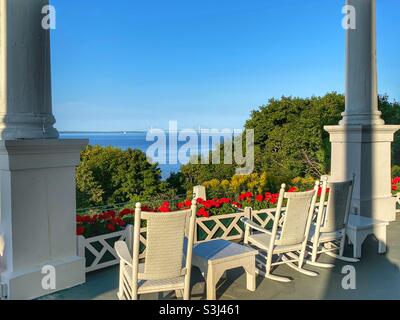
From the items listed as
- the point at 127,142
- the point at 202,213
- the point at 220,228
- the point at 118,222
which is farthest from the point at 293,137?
the point at 127,142

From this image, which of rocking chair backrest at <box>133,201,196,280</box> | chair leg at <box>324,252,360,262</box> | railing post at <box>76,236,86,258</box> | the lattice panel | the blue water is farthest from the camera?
the blue water

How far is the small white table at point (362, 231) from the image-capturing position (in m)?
4.68

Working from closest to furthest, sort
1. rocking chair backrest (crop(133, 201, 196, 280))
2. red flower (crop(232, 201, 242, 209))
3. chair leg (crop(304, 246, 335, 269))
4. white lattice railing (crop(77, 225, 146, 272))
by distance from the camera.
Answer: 1. rocking chair backrest (crop(133, 201, 196, 280))
2. white lattice railing (crop(77, 225, 146, 272))
3. chair leg (crop(304, 246, 335, 269))
4. red flower (crop(232, 201, 242, 209))

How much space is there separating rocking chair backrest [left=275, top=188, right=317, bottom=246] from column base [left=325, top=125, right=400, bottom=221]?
218 centimetres

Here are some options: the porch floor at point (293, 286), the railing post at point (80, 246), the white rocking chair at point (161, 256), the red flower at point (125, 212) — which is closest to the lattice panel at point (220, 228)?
the porch floor at point (293, 286)

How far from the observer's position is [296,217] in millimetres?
3920

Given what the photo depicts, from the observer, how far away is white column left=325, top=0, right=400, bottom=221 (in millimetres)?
5828

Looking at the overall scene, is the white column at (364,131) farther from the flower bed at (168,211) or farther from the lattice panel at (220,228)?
the lattice panel at (220,228)

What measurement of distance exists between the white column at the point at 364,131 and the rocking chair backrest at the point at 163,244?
3.76 metres

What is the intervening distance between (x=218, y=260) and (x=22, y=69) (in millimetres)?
2590

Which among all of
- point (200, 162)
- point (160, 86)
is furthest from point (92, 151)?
point (160, 86)

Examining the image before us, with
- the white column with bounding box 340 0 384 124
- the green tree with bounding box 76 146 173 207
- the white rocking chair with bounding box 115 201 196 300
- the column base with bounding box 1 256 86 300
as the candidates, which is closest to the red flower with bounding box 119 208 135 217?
the column base with bounding box 1 256 86 300

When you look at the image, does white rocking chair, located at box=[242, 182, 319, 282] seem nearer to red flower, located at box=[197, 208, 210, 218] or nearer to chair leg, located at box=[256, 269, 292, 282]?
chair leg, located at box=[256, 269, 292, 282]
